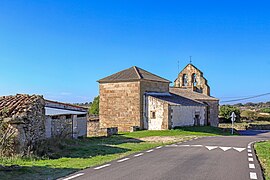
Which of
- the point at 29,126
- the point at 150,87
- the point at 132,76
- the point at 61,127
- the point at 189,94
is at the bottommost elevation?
the point at 61,127

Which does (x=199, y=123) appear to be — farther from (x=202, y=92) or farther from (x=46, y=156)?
(x=46, y=156)

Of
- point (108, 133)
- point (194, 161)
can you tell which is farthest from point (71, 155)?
point (108, 133)

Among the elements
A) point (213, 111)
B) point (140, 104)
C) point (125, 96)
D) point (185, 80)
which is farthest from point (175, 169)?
point (185, 80)

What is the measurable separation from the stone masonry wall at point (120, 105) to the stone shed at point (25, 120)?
20210 mm

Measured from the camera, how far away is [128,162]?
11.9 m

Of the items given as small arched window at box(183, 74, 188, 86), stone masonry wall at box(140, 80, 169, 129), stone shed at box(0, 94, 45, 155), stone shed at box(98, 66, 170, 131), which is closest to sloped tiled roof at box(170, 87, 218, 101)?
small arched window at box(183, 74, 188, 86)

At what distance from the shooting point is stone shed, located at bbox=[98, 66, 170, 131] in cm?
3669

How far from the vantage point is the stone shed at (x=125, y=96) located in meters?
36.7

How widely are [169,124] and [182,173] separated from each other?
85.3 feet

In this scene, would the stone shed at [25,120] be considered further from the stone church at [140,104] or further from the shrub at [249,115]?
the shrub at [249,115]

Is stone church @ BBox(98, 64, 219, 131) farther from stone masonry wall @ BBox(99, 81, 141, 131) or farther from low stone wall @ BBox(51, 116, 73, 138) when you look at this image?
low stone wall @ BBox(51, 116, 73, 138)

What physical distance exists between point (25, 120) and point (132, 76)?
24.1 m

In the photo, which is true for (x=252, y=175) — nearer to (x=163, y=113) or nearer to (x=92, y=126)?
(x=163, y=113)

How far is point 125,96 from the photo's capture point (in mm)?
37438
